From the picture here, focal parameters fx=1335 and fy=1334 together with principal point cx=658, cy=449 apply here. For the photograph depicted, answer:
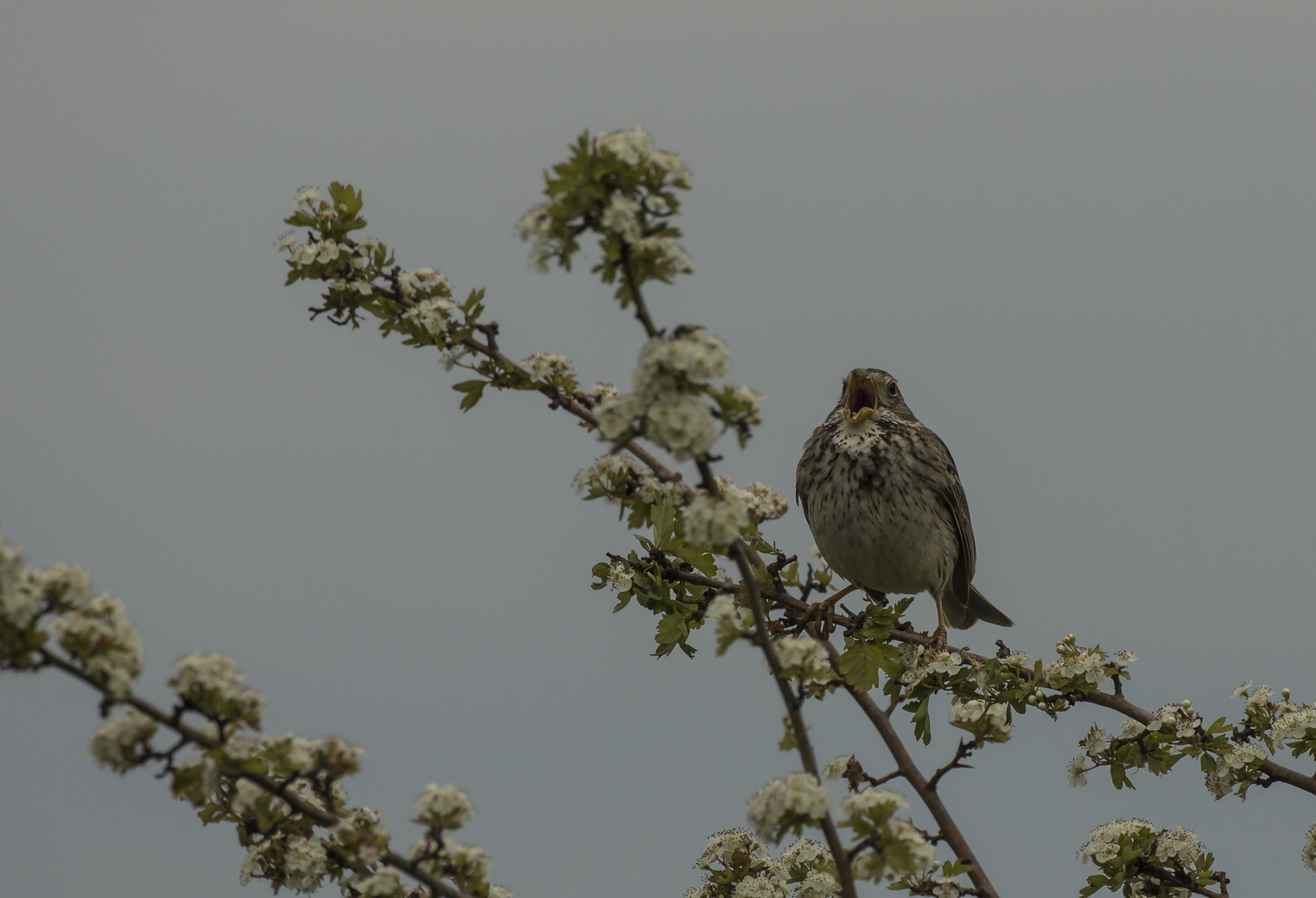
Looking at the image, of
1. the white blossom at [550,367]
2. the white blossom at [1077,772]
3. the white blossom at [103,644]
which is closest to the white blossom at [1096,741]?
the white blossom at [1077,772]

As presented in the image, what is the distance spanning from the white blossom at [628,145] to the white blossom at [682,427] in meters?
0.66

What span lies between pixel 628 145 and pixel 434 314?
1598mm

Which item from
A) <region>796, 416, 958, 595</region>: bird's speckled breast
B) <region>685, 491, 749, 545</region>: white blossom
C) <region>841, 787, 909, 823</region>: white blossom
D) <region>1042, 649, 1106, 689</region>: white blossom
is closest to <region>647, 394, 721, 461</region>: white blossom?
<region>685, 491, 749, 545</region>: white blossom

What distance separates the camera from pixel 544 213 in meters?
3.32

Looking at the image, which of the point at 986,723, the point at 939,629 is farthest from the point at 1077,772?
the point at 939,629

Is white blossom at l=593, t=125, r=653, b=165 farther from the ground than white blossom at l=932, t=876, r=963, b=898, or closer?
farther from the ground

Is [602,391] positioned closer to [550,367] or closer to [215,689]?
[550,367]

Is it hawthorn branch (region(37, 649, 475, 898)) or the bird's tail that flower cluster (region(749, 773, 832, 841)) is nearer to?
hawthorn branch (region(37, 649, 475, 898))

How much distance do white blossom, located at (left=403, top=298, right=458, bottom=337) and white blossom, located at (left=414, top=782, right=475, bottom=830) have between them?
1884 millimetres

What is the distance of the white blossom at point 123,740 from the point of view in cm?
291

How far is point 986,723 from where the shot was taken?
4.46m

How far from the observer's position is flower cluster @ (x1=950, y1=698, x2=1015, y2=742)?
14.6ft

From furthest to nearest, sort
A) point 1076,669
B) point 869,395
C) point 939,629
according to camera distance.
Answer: point 869,395 → point 939,629 → point 1076,669

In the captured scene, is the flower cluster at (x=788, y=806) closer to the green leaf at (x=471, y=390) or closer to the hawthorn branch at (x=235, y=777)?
the hawthorn branch at (x=235, y=777)
